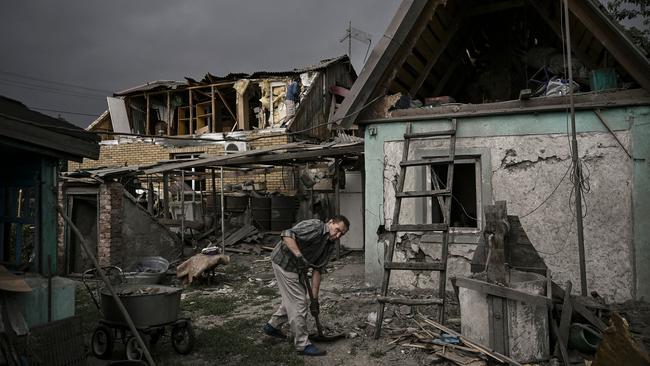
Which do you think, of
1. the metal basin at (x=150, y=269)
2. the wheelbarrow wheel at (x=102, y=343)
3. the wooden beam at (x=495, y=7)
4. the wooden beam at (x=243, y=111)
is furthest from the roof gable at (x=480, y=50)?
the wooden beam at (x=243, y=111)

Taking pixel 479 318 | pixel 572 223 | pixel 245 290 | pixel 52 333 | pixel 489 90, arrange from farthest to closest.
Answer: pixel 489 90 < pixel 245 290 < pixel 572 223 < pixel 479 318 < pixel 52 333

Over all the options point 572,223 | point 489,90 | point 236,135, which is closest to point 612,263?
point 572,223

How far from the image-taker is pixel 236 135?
1820 centimetres

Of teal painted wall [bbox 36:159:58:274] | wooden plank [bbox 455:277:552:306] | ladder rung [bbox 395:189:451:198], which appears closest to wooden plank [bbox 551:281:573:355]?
wooden plank [bbox 455:277:552:306]

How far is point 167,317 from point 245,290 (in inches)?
150

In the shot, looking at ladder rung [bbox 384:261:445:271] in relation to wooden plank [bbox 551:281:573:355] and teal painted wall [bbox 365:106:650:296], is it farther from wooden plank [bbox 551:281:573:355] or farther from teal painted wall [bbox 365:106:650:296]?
teal painted wall [bbox 365:106:650:296]

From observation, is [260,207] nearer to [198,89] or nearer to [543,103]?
[198,89]

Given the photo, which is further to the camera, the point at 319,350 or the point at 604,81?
the point at 604,81

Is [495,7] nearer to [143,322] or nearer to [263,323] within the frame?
[263,323]

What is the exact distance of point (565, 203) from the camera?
23.4 ft

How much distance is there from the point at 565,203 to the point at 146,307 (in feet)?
20.1

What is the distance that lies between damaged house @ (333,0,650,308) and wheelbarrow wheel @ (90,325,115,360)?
12.7 feet

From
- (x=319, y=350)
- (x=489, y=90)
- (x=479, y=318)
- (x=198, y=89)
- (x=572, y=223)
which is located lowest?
(x=319, y=350)

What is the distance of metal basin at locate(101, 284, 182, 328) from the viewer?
16.6 ft
